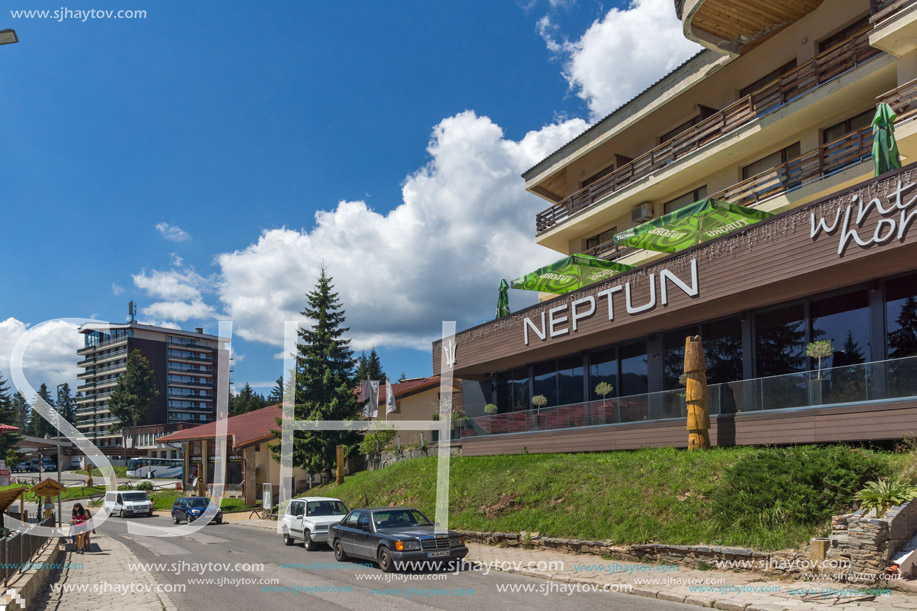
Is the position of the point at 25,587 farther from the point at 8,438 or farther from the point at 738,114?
the point at 8,438

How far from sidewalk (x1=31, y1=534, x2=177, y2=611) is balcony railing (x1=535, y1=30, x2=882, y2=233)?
2148 cm

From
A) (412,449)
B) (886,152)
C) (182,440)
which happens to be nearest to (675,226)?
(886,152)

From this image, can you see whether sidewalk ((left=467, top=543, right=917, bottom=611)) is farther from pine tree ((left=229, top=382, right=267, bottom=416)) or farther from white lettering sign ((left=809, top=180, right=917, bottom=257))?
pine tree ((left=229, top=382, right=267, bottom=416))

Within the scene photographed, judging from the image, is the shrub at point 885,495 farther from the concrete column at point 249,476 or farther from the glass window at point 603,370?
the concrete column at point 249,476

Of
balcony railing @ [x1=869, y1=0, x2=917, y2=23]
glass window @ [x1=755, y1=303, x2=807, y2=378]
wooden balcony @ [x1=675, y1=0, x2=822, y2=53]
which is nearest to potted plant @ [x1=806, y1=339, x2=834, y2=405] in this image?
glass window @ [x1=755, y1=303, x2=807, y2=378]

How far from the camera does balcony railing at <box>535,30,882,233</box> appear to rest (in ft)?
65.3

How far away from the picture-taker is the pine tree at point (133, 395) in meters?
96.6

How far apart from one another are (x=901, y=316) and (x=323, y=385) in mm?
30961

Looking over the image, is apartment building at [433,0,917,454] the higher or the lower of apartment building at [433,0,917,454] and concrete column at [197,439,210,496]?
the higher

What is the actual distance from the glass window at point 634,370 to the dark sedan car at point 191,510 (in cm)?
2079

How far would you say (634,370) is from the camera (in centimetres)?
2497

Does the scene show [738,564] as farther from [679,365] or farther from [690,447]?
[679,365]

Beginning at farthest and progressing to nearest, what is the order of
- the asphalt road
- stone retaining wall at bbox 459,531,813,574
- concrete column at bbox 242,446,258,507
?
concrete column at bbox 242,446,258,507 → stone retaining wall at bbox 459,531,813,574 → the asphalt road

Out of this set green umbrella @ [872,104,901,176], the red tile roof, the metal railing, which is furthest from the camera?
the red tile roof
